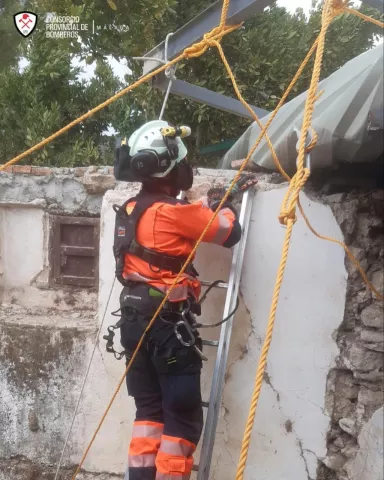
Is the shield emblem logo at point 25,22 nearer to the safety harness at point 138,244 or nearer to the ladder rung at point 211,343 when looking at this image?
the safety harness at point 138,244

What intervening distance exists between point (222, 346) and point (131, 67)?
205 inches

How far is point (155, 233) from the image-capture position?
7.65 feet

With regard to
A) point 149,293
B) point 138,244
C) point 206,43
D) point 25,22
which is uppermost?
point 25,22

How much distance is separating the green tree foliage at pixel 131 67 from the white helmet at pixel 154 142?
3363mm

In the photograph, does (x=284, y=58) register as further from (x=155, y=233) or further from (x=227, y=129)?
(x=155, y=233)

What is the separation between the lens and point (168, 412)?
93.2 inches

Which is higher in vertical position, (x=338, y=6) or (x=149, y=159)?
(x=338, y=6)

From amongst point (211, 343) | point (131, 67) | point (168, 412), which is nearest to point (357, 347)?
point (211, 343)

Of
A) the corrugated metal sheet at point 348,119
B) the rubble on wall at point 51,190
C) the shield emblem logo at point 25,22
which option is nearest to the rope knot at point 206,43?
the corrugated metal sheet at point 348,119

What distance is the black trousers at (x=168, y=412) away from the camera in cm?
229

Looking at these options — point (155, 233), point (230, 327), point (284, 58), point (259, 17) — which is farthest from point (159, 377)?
point (259, 17)

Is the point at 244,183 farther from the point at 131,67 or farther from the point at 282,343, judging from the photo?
the point at 131,67

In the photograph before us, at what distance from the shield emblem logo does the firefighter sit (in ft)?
18.3

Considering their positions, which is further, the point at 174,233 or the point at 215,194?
the point at 215,194
